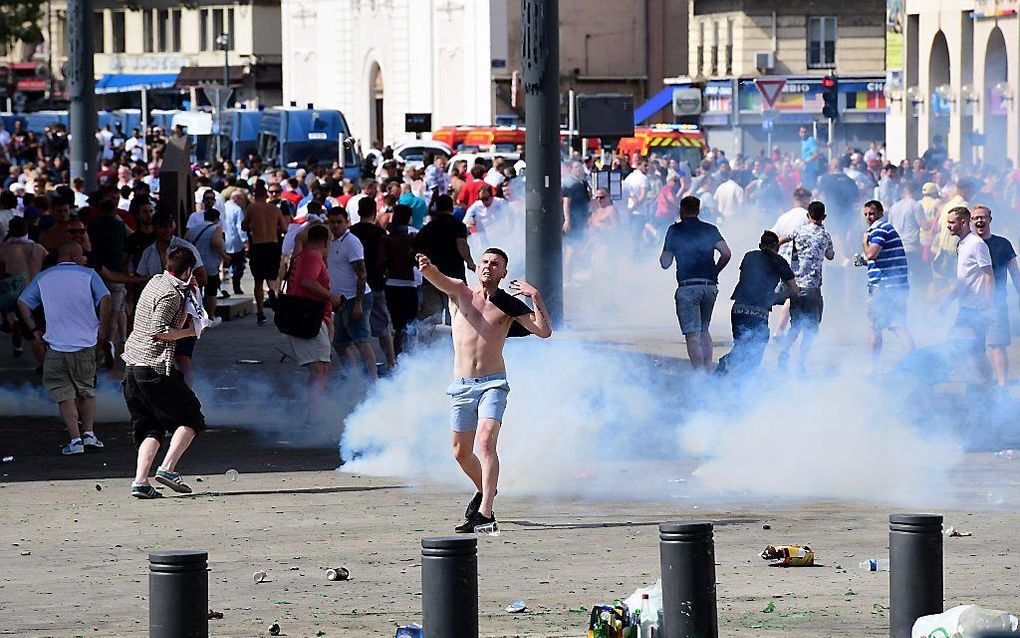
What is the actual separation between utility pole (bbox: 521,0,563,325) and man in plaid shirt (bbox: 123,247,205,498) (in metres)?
6.80

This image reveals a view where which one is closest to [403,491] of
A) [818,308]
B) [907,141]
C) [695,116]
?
[818,308]

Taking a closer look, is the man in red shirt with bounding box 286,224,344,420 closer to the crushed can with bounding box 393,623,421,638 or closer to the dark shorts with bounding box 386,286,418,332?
the dark shorts with bounding box 386,286,418,332

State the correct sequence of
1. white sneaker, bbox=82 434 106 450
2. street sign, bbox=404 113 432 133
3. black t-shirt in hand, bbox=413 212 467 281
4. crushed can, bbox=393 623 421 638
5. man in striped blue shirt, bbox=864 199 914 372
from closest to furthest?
crushed can, bbox=393 623 421 638 → white sneaker, bbox=82 434 106 450 → man in striped blue shirt, bbox=864 199 914 372 → black t-shirt in hand, bbox=413 212 467 281 → street sign, bbox=404 113 432 133

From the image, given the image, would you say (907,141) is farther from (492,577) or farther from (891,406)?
(492,577)

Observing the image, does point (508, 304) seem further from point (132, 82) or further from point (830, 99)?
point (132, 82)

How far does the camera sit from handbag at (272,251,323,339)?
14.2 meters

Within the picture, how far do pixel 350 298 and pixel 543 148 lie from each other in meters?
3.29

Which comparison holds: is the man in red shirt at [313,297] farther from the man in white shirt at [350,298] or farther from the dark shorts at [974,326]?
the dark shorts at [974,326]

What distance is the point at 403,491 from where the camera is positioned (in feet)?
38.4

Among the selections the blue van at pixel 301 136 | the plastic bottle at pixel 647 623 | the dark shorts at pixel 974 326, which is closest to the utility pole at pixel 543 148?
the dark shorts at pixel 974 326

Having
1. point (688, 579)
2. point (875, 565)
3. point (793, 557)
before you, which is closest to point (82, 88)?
point (793, 557)

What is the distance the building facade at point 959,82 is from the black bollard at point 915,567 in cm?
2779

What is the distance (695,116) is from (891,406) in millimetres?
46956

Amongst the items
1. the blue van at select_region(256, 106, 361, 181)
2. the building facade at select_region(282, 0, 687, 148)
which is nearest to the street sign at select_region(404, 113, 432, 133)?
the blue van at select_region(256, 106, 361, 181)
